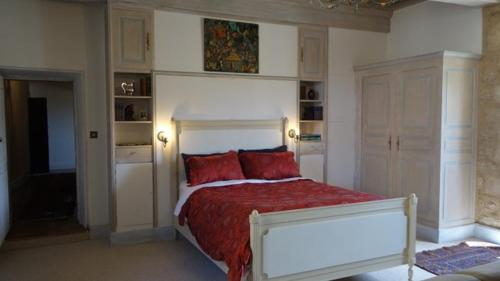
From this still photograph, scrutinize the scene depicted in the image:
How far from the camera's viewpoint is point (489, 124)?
4.54 meters

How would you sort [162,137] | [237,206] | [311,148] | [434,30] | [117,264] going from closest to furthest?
[237,206], [117,264], [162,137], [434,30], [311,148]

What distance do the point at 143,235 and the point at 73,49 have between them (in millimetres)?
2295

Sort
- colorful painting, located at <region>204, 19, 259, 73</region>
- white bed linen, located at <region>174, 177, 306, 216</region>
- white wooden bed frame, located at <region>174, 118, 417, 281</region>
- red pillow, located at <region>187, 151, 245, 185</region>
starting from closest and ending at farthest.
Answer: white wooden bed frame, located at <region>174, 118, 417, 281</region>, white bed linen, located at <region>174, 177, 306, 216</region>, red pillow, located at <region>187, 151, 245, 185</region>, colorful painting, located at <region>204, 19, 259, 73</region>

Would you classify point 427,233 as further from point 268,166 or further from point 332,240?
point 332,240

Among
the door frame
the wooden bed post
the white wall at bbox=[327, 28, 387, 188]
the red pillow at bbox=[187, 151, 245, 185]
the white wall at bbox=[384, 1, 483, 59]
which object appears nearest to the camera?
the wooden bed post

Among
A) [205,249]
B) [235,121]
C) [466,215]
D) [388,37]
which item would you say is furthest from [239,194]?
[388,37]

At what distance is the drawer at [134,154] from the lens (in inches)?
179

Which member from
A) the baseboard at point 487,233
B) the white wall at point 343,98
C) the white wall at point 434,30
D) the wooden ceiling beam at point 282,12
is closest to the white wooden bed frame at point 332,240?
the baseboard at point 487,233

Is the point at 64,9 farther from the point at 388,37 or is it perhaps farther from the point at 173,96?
the point at 388,37

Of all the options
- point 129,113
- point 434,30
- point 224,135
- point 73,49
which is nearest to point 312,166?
point 224,135

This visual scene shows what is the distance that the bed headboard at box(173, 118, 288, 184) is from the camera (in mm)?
4770

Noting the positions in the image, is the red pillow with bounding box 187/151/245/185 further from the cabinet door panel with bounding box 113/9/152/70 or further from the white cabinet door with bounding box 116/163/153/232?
the cabinet door panel with bounding box 113/9/152/70

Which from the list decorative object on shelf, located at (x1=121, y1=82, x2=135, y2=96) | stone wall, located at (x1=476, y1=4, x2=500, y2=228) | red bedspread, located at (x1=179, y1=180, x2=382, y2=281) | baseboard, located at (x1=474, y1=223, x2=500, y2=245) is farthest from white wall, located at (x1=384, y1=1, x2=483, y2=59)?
decorative object on shelf, located at (x1=121, y1=82, x2=135, y2=96)

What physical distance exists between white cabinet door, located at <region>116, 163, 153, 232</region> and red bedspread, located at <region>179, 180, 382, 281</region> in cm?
69
